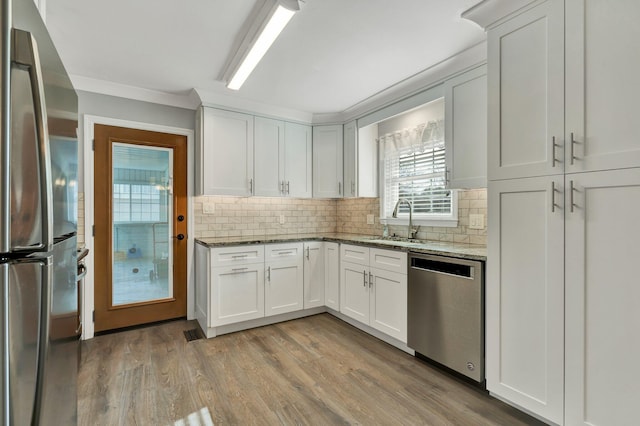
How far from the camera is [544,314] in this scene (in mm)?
1620

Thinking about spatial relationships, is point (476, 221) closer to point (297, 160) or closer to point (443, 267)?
point (443, 267)

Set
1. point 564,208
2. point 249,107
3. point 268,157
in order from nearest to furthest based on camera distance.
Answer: point 564,208 < point 249,107 < point 268,157

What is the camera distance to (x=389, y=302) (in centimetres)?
274

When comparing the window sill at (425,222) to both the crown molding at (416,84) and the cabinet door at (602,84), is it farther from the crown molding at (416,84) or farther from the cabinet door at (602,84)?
the cabinet door at (602,84)

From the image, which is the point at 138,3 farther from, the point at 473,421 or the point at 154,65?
the point at 473,421

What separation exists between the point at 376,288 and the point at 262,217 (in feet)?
5.70

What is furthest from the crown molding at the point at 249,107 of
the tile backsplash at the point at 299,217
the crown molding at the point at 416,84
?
the tile backsplash at the point at 299,217

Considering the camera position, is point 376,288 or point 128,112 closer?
point 376,288

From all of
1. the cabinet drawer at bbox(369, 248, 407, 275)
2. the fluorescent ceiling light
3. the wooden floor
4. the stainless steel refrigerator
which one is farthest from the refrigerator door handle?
the cabinet drawer at bbox(369, 248, 407, 275)

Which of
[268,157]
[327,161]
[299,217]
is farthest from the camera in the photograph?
[299,217]

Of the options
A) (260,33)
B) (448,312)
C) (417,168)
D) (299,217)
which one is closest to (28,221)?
(260,33)

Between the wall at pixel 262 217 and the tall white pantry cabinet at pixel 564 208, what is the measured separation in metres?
2.65

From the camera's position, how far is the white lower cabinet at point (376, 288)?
8.63 ft

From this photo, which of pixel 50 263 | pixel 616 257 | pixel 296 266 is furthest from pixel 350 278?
pixel 50 263
